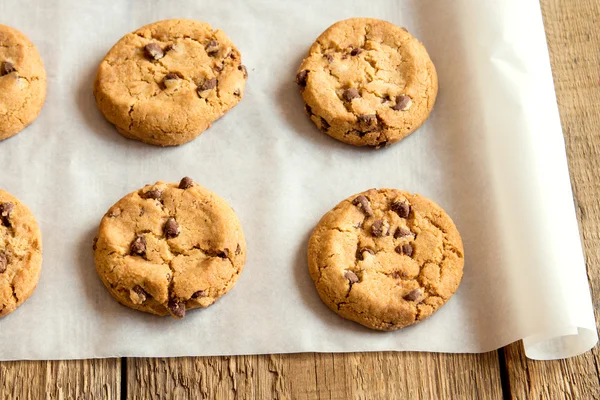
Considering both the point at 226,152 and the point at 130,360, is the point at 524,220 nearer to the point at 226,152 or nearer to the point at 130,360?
the point at 226,152

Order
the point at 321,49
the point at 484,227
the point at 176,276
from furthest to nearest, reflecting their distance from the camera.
A: the point at 321,49 → the point at 484,227 → the point at 176,276

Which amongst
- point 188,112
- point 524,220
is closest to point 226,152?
point 188,112

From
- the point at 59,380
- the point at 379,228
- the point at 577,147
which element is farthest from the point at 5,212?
the point at 577,147

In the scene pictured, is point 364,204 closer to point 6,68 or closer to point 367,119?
point 367,119

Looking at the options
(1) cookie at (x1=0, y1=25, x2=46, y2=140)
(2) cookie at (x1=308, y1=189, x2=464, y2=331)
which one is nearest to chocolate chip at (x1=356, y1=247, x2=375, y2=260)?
(2) cookie at (x1=308, y1=189, x2=464, y2=331)

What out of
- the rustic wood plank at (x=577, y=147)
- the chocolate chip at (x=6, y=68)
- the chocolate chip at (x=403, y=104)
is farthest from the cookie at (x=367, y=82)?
the chocolate chip at (x=6, y=68)

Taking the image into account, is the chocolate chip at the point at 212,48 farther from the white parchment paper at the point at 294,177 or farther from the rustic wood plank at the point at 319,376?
the rustic wood plank at the point at 319,376

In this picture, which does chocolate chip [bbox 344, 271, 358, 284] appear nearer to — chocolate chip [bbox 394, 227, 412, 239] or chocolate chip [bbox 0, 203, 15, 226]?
chocolate chip [bbox 394, 227, 412, 239]
